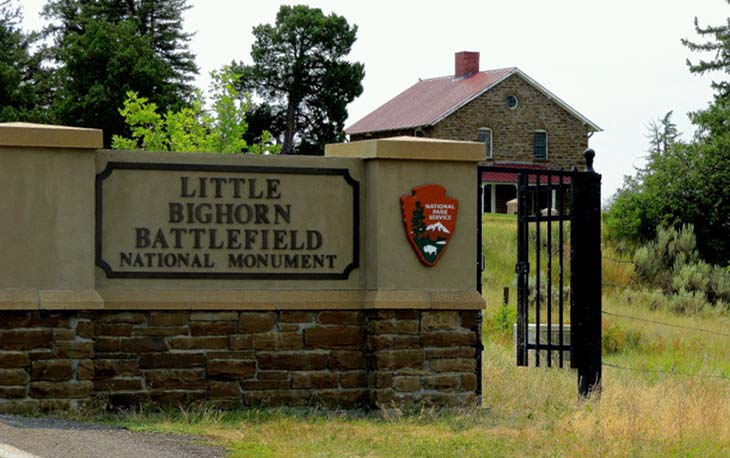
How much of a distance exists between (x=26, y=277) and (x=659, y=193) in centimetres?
2555

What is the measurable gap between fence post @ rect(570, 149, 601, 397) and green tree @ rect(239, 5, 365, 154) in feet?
160

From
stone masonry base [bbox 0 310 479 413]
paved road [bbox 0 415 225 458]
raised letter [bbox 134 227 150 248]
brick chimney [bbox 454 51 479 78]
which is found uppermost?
brick chimney [bbox 454 51 479 78]

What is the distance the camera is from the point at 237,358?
1212cm

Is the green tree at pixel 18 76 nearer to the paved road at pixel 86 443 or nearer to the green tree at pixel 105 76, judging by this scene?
the green tree at pixel 105 76

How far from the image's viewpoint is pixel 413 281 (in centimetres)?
1240

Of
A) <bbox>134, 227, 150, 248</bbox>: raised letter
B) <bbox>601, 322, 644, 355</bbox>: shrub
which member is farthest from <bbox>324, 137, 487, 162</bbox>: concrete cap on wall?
<bbox>601, 322, 644, 355</bbox>: shrub

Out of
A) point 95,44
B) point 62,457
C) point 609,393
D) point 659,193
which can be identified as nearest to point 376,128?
point 95,44

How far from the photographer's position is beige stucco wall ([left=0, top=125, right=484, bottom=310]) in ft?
37.8

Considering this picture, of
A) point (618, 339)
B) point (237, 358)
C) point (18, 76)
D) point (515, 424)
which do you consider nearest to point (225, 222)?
point (237, 358)

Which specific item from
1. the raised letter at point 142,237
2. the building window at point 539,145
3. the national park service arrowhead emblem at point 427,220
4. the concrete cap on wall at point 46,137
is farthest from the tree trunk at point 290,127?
the concrete cap on wall at point 46,137

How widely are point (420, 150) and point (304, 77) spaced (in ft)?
168

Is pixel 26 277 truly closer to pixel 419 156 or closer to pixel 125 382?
pixel 125 382

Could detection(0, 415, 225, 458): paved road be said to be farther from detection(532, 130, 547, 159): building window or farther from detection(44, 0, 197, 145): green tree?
detection(532, 130, 547, 159): building window

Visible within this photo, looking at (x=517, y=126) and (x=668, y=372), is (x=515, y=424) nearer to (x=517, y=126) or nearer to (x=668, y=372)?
(x=668, y=372)
